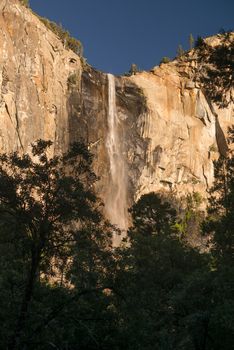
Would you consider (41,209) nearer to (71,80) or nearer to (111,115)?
(71,80)

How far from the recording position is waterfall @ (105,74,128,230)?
6556 cm

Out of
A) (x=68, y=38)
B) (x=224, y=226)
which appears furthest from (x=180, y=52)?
(x=224, y=226)

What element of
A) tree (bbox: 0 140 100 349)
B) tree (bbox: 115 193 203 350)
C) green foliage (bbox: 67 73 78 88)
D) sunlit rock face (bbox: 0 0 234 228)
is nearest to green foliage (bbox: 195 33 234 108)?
tree (bbox: 0 140 100 349)

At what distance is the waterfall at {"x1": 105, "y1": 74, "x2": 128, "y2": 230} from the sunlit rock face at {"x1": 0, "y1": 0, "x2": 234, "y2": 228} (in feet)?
0.44

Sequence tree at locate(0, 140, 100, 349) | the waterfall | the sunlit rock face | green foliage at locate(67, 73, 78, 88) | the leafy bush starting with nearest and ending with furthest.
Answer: tree at locate(0, 140, 100, 349) < the sunlit rock face < the waterfall < green foliage at locate(67, 73, 78, 88) < the leafy bush

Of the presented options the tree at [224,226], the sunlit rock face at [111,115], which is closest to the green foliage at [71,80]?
the sunlit rock face at [111,115]

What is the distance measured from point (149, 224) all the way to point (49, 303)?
2276 cm

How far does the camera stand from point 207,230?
1348 inches

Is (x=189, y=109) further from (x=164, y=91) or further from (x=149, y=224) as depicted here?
(x=149, y=224)

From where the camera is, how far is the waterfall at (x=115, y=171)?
6556cm

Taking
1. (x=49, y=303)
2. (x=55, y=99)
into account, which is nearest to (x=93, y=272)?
(x=49, y=303)

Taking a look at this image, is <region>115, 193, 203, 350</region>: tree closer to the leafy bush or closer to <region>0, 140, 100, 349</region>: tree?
<region>0, 140, 100, 349</region>: tree

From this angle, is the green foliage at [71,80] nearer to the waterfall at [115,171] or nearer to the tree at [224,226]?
the waterfall at [115,171]

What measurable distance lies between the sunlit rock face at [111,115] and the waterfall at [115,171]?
0.14m
